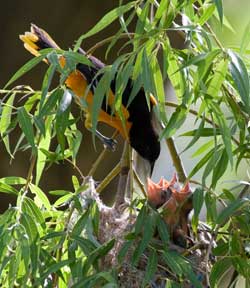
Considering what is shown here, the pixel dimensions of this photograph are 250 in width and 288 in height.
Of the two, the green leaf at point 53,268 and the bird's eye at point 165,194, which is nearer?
the green leaf at point 53,268

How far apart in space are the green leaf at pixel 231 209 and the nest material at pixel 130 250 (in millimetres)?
88

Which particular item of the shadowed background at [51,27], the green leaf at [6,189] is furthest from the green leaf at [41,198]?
the shadowed background at [51,27]

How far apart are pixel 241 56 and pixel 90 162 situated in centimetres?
145

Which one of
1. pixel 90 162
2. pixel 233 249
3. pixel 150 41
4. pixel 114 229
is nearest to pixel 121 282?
pixel 114 229

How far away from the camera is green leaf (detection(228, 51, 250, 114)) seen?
0.96 meters

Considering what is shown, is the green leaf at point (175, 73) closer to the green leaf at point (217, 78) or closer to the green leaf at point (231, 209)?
the green leaf at point (217, 78)

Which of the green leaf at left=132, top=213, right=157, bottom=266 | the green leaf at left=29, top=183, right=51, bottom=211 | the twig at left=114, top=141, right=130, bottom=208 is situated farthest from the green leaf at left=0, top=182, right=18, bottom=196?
the green leaf at left=132, top=213, right=157, bottom=266

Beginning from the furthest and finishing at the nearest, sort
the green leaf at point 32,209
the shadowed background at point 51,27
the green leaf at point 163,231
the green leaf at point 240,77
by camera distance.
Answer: the shadowed background at point 51,27, the green leaf at point 32,209, the green leaf at point 163,231, the green leaf at point 240,77

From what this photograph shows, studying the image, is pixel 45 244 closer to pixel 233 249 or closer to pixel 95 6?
pixel 233 249

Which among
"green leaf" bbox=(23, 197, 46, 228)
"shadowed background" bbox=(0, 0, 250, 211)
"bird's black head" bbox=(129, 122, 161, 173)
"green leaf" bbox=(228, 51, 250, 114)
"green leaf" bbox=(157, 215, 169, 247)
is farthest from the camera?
"shadowed background" bbox=(0, 0, 250, 211)

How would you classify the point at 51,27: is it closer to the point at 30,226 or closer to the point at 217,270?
the point at 30,226

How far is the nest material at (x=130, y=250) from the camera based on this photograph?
1.13 metres

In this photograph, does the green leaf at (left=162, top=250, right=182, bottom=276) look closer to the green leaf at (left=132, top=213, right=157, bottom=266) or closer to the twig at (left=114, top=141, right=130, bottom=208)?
the green leaf at (left=132, top=213, right=157, bottom=266)

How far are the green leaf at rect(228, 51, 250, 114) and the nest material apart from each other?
24 centimetres
